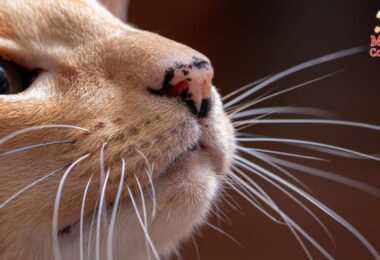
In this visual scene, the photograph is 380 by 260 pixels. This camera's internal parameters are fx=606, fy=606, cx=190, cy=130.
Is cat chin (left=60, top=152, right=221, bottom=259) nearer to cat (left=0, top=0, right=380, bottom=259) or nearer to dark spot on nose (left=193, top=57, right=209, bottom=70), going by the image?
cat (left=0, top=0, right=380, bottom=259)

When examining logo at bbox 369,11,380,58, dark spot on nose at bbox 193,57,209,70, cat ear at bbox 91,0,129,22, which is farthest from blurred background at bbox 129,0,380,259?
dark spot on nose at bbox 193,57,209,70

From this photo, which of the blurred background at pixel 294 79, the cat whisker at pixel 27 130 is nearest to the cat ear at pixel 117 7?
the blurred background at pixel 294 79

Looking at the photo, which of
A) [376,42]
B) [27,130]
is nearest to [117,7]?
[376,42]

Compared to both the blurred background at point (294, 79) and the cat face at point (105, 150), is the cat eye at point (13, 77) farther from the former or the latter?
the blurred background at point (294, 79)

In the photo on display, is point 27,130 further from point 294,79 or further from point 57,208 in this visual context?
point 294,79

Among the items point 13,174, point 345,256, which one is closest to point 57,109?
point 13,174

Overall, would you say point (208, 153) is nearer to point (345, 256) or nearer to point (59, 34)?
point (59, 34)

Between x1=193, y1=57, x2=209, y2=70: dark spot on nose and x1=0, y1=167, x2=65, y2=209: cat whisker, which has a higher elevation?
x1=193, y1=57, x2=209, y2=70: dark spot on nose
